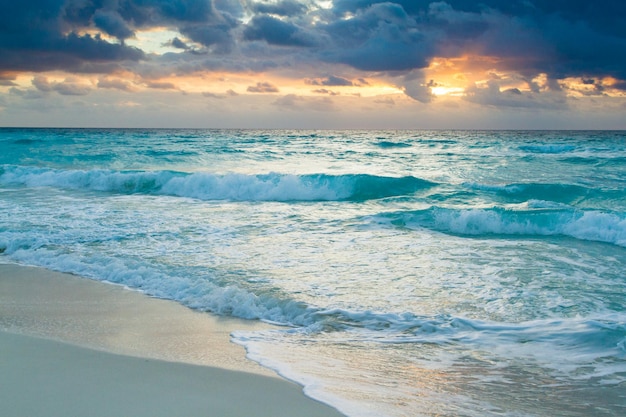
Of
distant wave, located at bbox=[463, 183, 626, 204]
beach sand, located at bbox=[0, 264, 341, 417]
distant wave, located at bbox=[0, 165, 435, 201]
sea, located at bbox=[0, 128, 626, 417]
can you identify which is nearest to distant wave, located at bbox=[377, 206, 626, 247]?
sea, located at bbox=[0, 128, 626, 417]

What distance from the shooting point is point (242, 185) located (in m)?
20.7

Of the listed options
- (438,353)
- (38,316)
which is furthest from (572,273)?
(38,316)

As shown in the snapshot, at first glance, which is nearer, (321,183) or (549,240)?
(549,240)

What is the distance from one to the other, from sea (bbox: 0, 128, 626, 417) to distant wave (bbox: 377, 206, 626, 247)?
0.15ft

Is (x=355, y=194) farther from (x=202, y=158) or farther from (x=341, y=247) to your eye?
(x=202, y=158)

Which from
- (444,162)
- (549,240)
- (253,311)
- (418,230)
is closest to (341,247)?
(418,230)

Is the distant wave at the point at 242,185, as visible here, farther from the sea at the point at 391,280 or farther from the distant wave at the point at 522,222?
the distant wave at the point at 522,222

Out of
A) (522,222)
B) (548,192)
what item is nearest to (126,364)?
(522,222)

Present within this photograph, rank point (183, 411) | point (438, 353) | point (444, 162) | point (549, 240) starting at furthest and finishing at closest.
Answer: point (444, 162)
point (549, 240)
point (438, 353)
point (183, 411)

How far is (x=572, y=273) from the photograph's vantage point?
8312 millimetres

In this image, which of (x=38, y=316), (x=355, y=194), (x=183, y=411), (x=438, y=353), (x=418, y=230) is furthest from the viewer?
(x=355, y=194)

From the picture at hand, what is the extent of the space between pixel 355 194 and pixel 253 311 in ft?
46.3

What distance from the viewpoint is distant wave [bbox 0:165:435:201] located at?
65.4ft

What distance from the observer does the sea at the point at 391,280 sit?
14.4 ft
